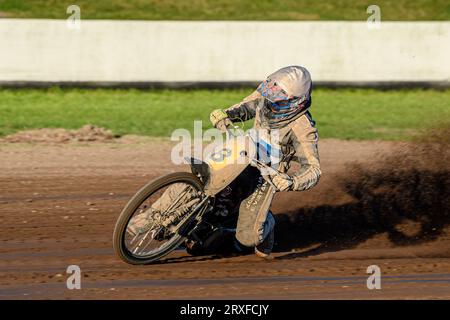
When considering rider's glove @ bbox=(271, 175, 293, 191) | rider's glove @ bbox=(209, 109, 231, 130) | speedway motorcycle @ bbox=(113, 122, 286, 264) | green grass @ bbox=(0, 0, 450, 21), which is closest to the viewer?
rider's glove @ bbox=(271, 175, 293, 191)

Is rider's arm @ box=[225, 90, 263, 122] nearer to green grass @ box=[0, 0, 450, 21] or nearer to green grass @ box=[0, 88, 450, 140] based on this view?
green grass @ box=[0, 88, 450, 140]

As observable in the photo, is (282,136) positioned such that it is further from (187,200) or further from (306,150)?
(187,200)

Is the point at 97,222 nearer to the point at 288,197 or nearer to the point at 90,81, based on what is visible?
the point at 288,197

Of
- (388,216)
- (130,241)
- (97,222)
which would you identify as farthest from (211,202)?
(388,216)

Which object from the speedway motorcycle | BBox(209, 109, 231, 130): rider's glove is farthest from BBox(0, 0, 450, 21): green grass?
the speedway motorcycle

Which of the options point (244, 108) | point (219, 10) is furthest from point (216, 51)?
point (244, 108)

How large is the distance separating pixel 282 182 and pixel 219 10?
12.1 metres

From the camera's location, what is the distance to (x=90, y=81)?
562 inches

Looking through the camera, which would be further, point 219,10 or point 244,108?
point 219,10

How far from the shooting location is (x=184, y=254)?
7426 millimetres

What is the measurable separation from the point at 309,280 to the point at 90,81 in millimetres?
8364

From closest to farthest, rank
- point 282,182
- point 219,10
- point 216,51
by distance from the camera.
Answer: point 282,182 → point 216,51 → point 219,10

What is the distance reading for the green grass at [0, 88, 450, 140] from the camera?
12.7 meters

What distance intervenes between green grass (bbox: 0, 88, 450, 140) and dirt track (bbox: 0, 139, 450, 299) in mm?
1942
